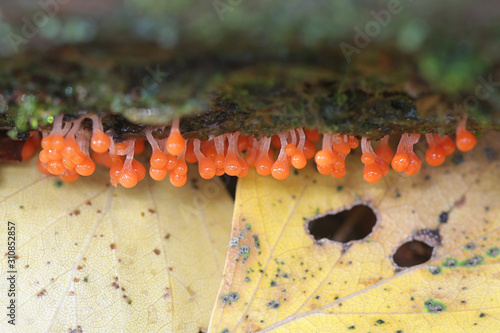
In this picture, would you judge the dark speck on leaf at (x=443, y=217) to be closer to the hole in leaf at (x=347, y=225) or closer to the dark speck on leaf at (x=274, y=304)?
the hole in leaf at (x=347, y=225)

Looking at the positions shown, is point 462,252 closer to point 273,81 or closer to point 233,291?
point 233,291

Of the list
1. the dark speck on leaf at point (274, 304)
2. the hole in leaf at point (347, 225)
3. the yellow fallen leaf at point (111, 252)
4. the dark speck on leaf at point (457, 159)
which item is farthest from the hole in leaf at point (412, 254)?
the yellow fallen leaf at point (111, 252)

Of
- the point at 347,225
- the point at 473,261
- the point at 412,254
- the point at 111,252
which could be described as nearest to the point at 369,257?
the point at 412,254

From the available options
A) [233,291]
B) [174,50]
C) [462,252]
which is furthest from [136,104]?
[462,252]

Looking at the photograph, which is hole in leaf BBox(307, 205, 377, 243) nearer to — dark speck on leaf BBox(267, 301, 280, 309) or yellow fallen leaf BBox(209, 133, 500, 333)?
yellow fallen leaf BBox(209, 133, 500, 333)

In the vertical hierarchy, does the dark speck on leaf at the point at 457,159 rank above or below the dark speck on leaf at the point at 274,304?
above

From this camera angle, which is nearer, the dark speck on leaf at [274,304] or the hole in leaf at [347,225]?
the dark speck on leaf at [274,304]
